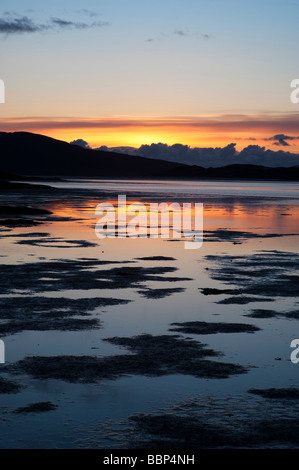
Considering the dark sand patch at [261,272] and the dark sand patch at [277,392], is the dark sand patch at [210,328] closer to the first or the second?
the dark sand patch at [261,272]

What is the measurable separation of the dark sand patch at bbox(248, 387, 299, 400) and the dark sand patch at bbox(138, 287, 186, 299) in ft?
19.4

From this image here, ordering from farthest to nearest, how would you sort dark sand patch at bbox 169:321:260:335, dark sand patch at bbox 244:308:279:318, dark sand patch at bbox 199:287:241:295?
dark sand patch at bbox 199:287:241:295
dark sand patch at bbox 244:308:279:318
dark sand patch at bbox 169:321:260:335

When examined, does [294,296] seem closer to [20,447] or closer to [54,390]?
[54,390]

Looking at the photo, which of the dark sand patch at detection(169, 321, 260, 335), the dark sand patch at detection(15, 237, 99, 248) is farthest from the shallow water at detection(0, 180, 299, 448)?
the dark sand patch at detection(15, 237, 99, 248)

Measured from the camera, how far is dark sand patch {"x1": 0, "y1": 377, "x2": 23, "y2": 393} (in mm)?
8047

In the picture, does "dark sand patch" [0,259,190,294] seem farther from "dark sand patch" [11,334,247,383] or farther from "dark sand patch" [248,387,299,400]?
"dark sand patch" [248,387,299,400]

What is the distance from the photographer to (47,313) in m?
12.3

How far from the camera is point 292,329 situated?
11297 mm

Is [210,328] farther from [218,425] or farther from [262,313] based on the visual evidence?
[218,425]

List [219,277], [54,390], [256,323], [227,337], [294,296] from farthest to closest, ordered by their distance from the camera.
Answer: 1. [219,277]
2. [294,296]
3. [256,323]
4. [227,337]
5. [54,390]

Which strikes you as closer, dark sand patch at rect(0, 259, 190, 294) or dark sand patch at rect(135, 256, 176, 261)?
dark sand patch at rect(0, 259, 190, 294)
